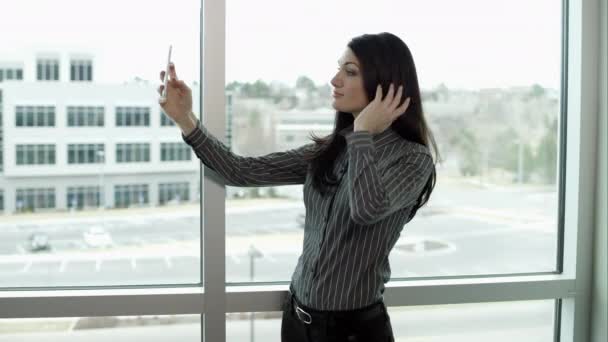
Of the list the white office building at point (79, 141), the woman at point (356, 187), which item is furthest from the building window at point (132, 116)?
the woman at point (356, 187)

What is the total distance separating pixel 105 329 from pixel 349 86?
1.25 metres

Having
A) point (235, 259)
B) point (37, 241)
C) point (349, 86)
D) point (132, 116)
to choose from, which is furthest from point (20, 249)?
point (349, 86)

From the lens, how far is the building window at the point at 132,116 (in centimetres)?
203

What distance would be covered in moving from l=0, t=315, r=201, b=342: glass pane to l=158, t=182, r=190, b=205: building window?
431 mm

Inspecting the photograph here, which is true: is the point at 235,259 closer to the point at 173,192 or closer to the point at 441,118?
the point at 173,192

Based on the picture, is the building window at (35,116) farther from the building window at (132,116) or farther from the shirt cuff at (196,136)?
the shirt cuff at (196,136)

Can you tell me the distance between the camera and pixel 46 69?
6.48 feet

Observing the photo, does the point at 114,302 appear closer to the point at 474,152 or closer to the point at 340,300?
the point at 340,300

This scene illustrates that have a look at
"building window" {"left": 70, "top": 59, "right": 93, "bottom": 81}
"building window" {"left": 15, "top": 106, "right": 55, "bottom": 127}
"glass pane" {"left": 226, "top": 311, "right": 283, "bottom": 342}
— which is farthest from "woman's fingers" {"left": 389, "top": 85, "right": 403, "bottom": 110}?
"building window" {"left": 15, "top": 106, "right": 55, "bottom": 127}

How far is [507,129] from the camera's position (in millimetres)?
2303

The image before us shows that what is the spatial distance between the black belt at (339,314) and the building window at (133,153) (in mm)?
813

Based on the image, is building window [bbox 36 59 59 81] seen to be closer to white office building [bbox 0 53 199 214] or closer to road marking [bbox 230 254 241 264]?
white office building [bbox 0 53 199 214]

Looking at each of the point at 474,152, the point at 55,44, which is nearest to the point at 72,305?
the point at 55,44

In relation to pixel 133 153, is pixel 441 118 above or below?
above
